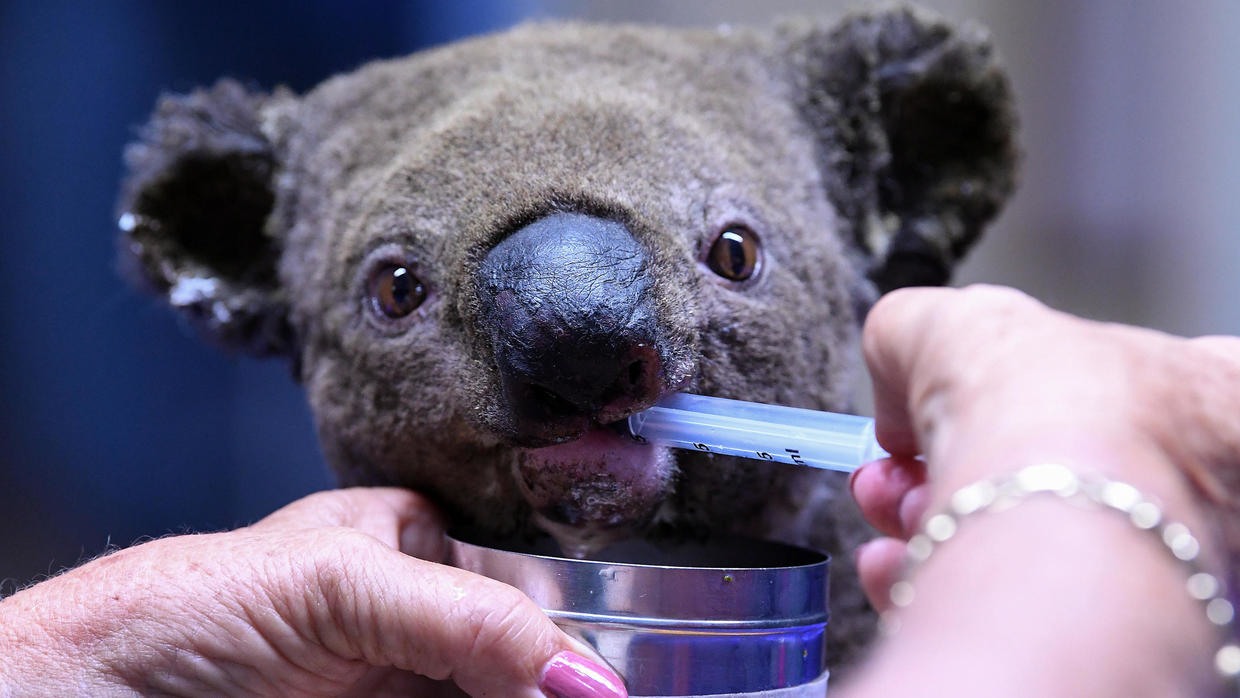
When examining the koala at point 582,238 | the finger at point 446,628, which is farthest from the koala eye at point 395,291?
the finger at point 446,628

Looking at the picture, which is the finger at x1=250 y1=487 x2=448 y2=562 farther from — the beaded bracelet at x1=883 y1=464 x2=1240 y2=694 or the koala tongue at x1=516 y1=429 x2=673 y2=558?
the beaded bracelet at x1=883 y1=464 x2=1240 y2=694

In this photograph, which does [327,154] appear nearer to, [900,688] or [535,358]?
[535,358]

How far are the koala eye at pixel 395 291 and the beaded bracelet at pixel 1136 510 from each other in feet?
2.16

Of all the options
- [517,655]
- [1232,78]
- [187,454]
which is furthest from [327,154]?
[1232,78]

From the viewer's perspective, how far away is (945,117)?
54.5 inches

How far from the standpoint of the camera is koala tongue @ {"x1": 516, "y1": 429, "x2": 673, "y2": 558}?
0.91m

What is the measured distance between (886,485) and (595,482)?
224 mm

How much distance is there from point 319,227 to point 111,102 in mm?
1299

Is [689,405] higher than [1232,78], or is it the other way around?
[689,405]

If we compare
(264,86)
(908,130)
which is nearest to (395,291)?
(908,130)

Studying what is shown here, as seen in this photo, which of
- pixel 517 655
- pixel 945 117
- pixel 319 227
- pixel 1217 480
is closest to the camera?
pixel 1217 480

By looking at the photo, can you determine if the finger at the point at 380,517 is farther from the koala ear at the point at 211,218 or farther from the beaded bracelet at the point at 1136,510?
the beaded bracelet at the point at 1136,510

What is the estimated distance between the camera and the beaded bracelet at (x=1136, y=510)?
1.53 feet

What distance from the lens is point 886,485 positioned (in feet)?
2.80
